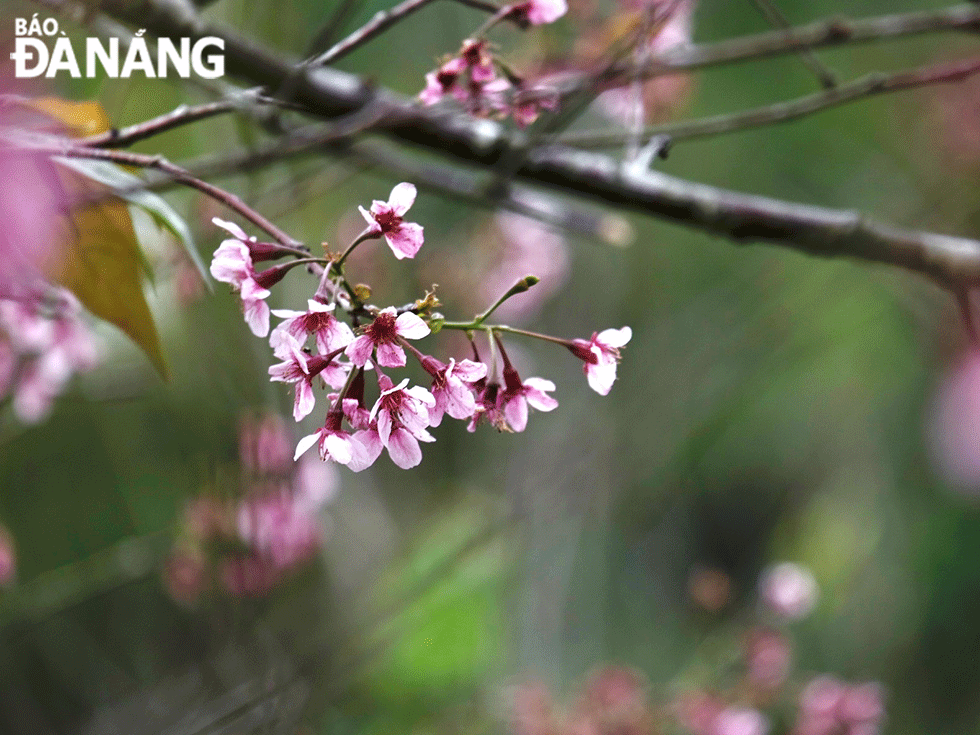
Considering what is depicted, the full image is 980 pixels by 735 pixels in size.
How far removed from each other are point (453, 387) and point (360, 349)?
0.19 ft

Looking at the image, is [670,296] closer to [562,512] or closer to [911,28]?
[562,512]

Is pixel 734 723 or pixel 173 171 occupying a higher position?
pixel 173 171

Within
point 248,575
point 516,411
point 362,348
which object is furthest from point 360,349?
point 248,575

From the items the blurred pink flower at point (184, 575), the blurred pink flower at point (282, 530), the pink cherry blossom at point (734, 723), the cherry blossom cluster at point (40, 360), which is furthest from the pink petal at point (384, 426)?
the pink cherry blossom at point (734, 723)

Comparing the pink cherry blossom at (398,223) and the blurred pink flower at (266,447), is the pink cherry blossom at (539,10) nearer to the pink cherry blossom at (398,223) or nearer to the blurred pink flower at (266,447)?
the pink cherry blossom at (398,223)

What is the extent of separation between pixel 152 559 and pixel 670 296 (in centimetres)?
285

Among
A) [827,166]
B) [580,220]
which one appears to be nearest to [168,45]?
[580,220]

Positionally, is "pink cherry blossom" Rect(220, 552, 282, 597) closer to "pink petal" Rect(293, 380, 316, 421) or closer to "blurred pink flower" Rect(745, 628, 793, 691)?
"pink petal" Rect(293, 380, 316, 421)

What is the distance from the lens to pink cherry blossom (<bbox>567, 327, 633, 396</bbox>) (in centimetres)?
50

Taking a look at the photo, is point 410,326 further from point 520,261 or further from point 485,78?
point 520,261

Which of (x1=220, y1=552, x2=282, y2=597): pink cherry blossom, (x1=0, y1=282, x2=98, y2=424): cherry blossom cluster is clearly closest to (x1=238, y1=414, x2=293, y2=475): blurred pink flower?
(x1=220, y1=552, x2=282, y2=597): pink cherry blossom

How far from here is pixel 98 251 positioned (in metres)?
0.51

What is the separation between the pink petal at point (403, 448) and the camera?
0.45 meters

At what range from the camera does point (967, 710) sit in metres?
3.80
